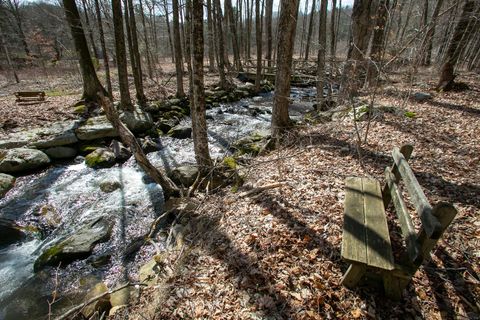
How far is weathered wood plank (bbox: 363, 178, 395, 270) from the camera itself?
2.43 m

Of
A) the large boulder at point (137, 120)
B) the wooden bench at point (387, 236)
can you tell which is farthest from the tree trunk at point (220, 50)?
the wooden bench at point (387, 236)

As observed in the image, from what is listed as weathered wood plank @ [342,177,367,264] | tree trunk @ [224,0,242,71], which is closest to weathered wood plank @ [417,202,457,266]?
weathered wood plank @ [342,177,367,264]

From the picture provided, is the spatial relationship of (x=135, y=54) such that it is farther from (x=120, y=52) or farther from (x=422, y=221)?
(x=422, y=221)

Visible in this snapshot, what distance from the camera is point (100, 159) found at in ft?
28.7

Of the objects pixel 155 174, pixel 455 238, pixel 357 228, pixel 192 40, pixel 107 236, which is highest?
pixel 192 40

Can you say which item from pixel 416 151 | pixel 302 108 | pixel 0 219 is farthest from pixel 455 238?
pixel 302 108

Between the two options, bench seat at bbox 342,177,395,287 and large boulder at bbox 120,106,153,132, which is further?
large boulder at bbox 120,106,153,132

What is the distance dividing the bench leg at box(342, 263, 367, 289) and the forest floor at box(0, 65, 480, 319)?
10 cm

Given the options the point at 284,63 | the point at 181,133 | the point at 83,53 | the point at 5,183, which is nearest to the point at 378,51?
the point at 284,63

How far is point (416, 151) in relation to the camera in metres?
5.48

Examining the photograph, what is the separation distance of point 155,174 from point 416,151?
5898 millimetres

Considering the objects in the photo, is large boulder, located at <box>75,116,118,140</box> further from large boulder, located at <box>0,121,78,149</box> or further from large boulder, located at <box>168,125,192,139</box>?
large boulder, located at <box>168,125,192,139</box>

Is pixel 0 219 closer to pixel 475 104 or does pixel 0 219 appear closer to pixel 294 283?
Answer: pixel 294 283

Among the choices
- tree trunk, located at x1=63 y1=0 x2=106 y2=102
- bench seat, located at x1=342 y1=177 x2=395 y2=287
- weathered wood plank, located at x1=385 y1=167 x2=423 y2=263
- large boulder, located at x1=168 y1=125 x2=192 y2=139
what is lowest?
large boulder, located at x1=168 y1=125 x2=192 y2=139
